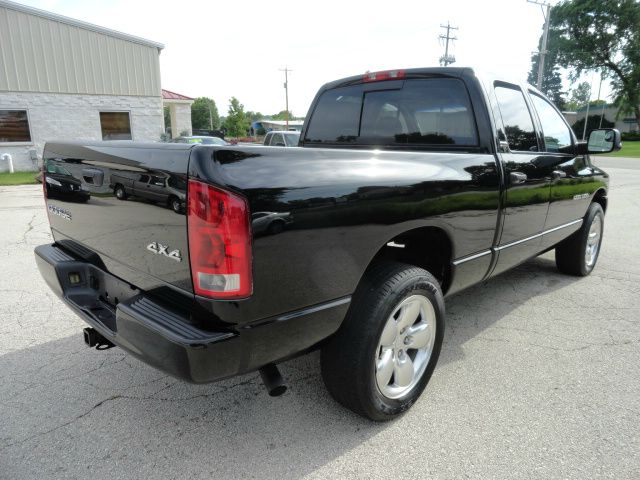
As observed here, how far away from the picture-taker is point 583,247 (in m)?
4.57

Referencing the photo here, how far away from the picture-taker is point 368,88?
3500mm

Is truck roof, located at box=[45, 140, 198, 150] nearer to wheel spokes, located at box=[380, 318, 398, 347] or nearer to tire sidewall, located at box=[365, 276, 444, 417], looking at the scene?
tire sidewall, located at box=[365, 276, 444, 417]

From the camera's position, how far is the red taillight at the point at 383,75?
332cm

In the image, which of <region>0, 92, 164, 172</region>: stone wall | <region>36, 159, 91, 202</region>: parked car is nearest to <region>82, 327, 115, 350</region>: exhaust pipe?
<region>36, 159, 91, 202</region>: parked car

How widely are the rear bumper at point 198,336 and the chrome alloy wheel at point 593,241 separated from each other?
3.85 metres

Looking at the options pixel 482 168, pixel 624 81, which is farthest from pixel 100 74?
pixel 624 81

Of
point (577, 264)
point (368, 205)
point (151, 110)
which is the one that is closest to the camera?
point (368, 205)

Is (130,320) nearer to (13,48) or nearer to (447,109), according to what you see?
(447,109)

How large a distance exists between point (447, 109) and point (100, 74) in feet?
58.9

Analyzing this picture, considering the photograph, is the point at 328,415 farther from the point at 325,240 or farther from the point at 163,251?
the point at 163,251

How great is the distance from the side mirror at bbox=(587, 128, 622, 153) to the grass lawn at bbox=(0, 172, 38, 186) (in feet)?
48.9

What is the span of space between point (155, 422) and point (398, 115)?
8.53 feet

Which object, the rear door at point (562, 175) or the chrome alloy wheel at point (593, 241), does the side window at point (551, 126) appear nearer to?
the rear door at point (562, 175)

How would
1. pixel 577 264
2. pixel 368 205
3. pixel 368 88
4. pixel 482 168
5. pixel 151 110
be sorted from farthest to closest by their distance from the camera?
pixel 151 110 → pixel 577 264 → pixel 368 88 → pixel 482 168 → pixel 368 205
